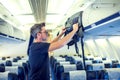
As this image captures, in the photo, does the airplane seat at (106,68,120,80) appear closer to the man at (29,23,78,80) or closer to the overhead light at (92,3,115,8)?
the man at (29,23,78,80)

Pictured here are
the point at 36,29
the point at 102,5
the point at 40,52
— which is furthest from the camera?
the point at 102,5

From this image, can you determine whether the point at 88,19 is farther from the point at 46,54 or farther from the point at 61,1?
the point at 46,54

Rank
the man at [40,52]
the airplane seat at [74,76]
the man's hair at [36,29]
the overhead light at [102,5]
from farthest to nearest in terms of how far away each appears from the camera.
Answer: the overhead light at [102,5]
the airplane seat at [74,76]
the man's hair at [36,29]
the man at [40,52]

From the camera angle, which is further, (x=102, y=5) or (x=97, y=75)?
(x=102, y=5)

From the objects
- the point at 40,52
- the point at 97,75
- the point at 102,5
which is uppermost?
the point at 102,5

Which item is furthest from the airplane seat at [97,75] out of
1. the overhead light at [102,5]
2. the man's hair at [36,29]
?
the overhead light at [102,5]

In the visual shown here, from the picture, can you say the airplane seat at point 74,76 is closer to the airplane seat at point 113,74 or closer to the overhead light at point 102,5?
the airplane seat at point 113,74

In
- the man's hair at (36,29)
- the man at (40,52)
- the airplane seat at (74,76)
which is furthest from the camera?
the airplane seat at (74,76)

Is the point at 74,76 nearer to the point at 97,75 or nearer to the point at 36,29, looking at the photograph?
the point at 97,75

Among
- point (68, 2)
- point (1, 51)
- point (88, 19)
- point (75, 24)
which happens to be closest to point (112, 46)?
point (88, 19)

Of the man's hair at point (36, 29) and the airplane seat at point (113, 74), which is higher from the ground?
the man's hair at point (36, 29)

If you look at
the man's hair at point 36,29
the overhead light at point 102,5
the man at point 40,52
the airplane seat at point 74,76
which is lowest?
the airplane seat at point 74,76

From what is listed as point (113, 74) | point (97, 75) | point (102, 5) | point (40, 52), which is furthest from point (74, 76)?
point (102, 5)

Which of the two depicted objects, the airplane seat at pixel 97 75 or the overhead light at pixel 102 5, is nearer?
the airplane seat at pixel 97 75
